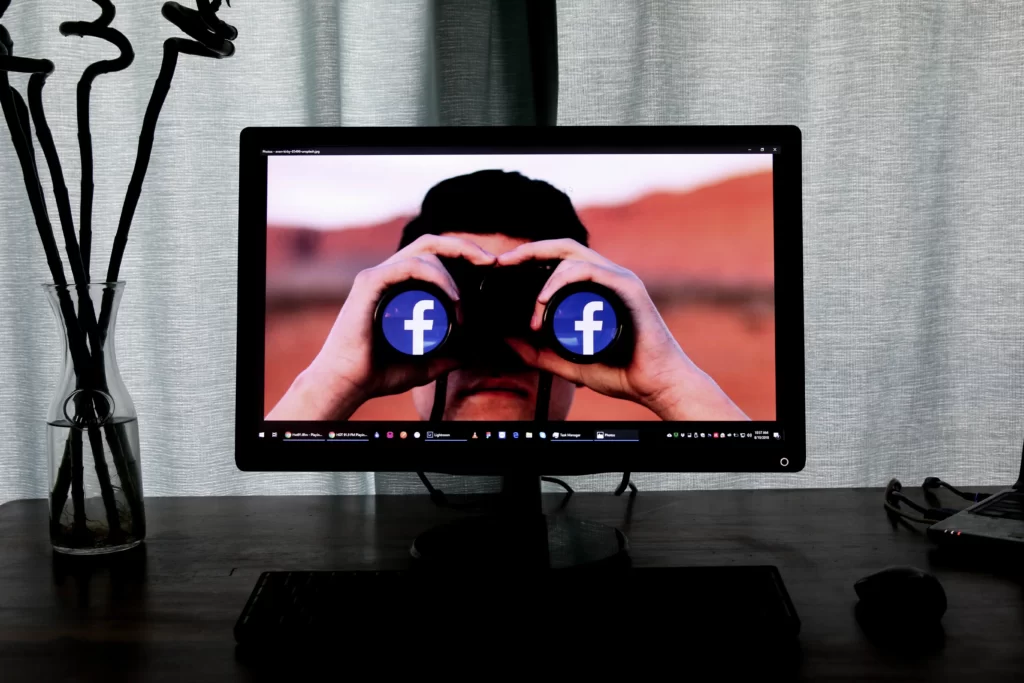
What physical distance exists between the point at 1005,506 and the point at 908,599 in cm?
38

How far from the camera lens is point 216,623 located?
2.46ft

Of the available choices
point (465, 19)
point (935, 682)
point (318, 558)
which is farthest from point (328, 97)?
point (935, 682)

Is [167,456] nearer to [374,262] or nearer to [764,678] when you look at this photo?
[374,262]

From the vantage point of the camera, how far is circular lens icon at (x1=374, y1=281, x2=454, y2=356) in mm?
903

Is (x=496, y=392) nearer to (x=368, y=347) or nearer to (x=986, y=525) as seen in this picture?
(x=368, y=347)

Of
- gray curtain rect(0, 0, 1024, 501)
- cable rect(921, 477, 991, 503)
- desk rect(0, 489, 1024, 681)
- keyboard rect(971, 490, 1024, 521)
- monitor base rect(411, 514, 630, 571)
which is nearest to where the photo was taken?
desk rect(0, 489, 1024, 681)

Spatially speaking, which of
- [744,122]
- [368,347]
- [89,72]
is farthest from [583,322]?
[744,122]

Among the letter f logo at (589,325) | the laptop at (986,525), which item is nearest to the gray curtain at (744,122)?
the laptop at (986,525)

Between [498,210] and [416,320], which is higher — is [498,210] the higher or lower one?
the higher one

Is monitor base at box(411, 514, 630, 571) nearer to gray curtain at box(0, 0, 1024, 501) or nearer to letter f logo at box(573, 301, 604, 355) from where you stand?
letter f logo at box(573, 301, 604, 355)

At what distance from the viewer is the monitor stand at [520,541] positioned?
868 millimetres

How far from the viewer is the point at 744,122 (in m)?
1.46

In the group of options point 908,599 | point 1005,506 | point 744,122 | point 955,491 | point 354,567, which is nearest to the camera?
point 908,599

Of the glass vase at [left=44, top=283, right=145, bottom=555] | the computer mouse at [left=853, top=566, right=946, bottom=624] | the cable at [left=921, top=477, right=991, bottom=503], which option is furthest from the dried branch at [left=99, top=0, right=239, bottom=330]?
the cable at [left=921, top=477, right=991, bottom=503]
